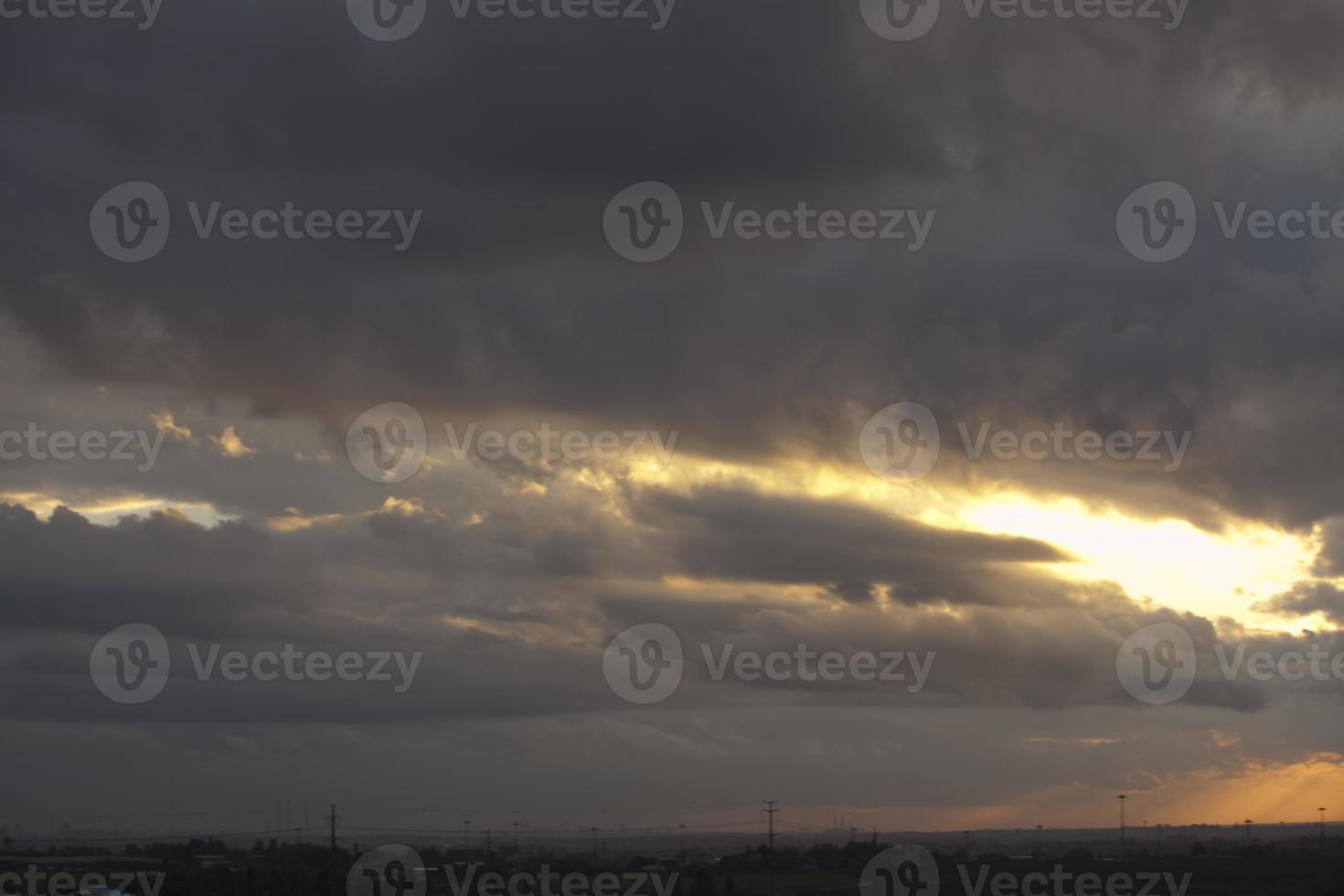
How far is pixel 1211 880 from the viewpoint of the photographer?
157 meters

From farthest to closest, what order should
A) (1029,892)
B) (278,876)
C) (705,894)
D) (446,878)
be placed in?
(446,878)
(278,876)
(1029,892)
(705,894)

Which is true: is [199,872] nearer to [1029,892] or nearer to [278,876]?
[278,876]

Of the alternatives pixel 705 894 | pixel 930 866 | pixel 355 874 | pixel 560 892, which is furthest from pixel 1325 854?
pixel 355 874

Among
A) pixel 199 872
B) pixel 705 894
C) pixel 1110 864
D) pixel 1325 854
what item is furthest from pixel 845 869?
pixel 199 872

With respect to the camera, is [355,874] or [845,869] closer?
[355,874]

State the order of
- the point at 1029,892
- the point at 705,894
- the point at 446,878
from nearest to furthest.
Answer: the point at 705,894 < the point at 1029,892 < the point at 446,878

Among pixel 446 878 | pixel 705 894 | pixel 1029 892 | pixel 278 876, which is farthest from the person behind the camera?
pixel 446 878

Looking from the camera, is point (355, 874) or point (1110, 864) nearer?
point (355, 874)

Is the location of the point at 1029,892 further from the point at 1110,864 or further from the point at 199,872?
the point at 199,872

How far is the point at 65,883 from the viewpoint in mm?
154750

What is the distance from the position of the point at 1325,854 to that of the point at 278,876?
463 ft

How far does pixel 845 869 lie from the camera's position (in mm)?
190500

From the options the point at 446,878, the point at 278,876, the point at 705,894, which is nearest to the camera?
the point at 705,894

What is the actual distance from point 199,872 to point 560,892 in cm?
7253
